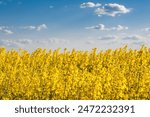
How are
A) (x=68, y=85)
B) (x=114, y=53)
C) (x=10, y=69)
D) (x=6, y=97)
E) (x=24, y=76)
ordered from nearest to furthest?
1. (x=68, y=85)
2. (x=6, y=97)
3. (x=24, y=76)
4. (x=10, y=69)
5. (x=114, y=53)

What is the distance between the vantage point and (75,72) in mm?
11219

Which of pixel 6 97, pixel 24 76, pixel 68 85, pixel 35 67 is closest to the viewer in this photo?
pixel 68 85

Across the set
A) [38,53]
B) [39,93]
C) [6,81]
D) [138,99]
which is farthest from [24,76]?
[38,53]

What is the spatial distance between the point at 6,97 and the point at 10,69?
2.60m

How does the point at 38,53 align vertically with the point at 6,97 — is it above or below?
above

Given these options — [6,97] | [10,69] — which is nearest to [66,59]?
[10,69]

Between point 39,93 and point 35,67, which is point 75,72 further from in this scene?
point 35,67

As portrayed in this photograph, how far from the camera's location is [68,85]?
34.4ft

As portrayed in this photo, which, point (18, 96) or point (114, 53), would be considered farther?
point (114, 53)

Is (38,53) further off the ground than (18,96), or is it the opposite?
(38,53)

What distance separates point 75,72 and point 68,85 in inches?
32.1

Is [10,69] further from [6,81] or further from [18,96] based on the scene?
[18,96]

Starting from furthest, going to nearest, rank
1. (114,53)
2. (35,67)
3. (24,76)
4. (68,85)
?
(114,53) → (35,67) → (24,76) → (68,85)

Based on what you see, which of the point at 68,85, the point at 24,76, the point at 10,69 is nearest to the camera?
the point at 68,85
